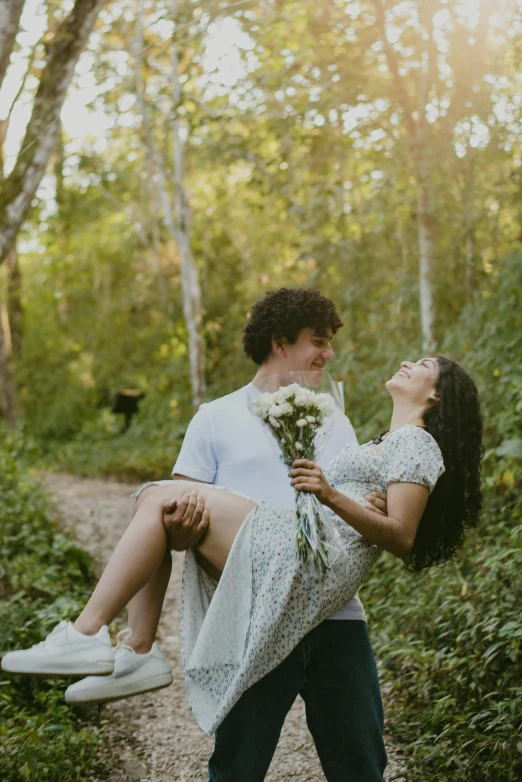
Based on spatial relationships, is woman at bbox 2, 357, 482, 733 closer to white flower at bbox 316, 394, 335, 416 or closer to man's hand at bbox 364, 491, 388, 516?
man's hand at bbox 364, 491, 388, 516

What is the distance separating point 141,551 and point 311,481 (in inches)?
22.2

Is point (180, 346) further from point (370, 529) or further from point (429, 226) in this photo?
point (370, 529)

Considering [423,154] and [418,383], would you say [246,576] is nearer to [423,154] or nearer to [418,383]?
[418,383]

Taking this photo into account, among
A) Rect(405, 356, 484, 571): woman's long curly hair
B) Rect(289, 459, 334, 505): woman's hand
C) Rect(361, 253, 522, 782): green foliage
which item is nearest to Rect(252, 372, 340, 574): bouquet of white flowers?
Rect(289, 459, 334, 505): woman's hand

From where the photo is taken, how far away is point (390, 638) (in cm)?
476

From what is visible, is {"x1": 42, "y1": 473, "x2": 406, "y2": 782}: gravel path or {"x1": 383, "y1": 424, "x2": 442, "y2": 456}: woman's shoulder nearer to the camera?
{"x1": 383, "y1": 424, "x2": 442, "y2": 456}: woman's shoulder

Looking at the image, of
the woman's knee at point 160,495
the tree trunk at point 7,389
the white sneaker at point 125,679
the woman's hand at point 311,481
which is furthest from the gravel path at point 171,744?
the tree trunk at point 7,389

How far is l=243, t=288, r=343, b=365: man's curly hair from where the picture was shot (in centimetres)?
284

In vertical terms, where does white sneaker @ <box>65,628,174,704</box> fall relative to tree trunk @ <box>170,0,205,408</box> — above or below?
below

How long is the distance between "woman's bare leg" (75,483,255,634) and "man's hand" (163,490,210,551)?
0.02m

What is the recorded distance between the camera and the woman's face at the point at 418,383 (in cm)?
278

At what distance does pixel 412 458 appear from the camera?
2486mm

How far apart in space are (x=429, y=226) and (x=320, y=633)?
582cm

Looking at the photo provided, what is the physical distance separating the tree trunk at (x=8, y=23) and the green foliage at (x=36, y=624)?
9.51 ft
